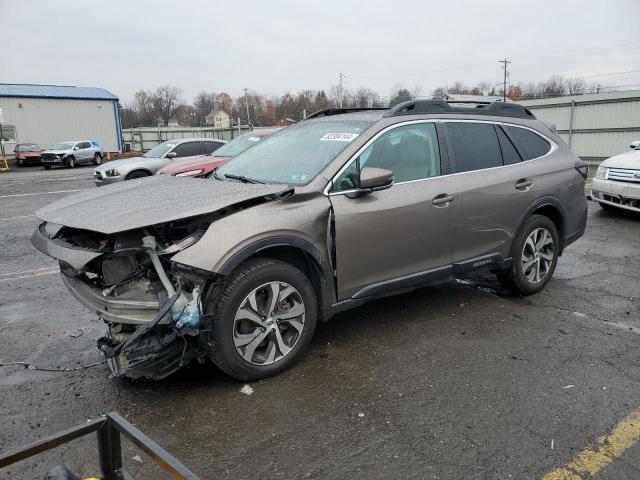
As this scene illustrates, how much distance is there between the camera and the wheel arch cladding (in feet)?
10.8

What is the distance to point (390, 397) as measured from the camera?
3273mm

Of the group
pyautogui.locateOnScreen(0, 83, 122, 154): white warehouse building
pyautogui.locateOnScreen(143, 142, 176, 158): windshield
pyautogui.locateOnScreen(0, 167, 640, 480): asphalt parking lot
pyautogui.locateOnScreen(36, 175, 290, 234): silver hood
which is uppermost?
pyautogui.locateOnScreen(0, 83, 122, 154): white warehouse building

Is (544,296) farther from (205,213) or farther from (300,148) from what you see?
(205,213)

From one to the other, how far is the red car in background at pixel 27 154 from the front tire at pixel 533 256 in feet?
106

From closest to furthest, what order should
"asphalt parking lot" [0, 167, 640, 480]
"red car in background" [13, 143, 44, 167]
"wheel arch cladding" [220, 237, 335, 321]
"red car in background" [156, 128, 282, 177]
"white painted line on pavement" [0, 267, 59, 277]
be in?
"asphalt parking lot" [0, 167, 640, 480] → "wheel arch cladding" [220, 237, 335, 321] → "white painted line on pavement" [0, 267, 59, 277] → "red car in background" [156, 128, 282, 177] → "red car in background" [13, 143, 44, 167]

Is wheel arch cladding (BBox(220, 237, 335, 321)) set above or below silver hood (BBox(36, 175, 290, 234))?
below

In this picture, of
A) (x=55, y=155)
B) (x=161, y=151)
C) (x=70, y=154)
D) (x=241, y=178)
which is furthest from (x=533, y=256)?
(x=70, y=154)

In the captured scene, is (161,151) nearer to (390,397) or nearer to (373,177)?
(373,177)

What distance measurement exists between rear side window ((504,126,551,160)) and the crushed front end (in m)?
3.29

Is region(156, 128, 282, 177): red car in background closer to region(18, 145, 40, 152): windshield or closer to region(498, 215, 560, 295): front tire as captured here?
region(498, 215, 560, 295): front tire

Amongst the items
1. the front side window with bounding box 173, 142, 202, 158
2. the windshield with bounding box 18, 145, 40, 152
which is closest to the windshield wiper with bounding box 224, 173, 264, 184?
the front side window with bounding box 173, 142, 202, 158

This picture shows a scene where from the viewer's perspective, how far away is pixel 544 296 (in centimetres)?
523

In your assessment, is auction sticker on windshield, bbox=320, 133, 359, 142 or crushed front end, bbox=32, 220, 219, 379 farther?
auction sticker on windshield, bbox=320, 133, 359, 142

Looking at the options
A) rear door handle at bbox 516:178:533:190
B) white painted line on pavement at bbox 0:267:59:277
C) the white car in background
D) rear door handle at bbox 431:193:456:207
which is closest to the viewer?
rear door handle at bbox 431:193:456:207
